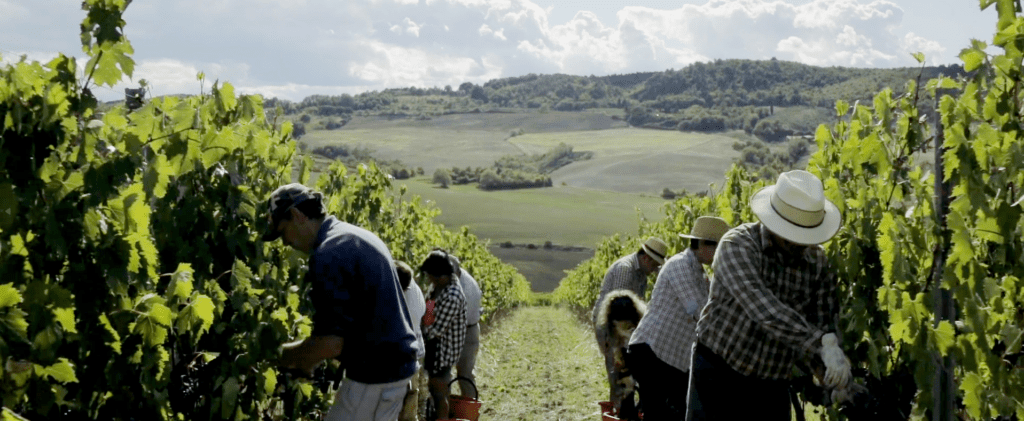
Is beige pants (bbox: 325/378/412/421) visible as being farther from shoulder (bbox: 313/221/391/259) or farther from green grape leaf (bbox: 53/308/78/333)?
green grape leaf (bbox: 53/308/78/333)

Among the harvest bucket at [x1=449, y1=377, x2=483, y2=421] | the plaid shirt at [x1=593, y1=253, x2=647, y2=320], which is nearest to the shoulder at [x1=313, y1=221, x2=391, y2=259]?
the harvest bucket at [x1=449, y1=377, x2=483, y2=421]

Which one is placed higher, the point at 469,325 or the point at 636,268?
the point at 636,268

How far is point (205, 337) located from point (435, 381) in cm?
316

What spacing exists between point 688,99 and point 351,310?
514ft

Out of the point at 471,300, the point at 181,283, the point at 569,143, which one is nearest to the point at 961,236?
the point at 181,283

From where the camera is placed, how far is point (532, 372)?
13812 millimetres

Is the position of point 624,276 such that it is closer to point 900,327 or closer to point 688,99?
point 900,327

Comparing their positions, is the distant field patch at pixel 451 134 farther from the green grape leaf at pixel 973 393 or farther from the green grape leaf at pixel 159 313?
the green grape leaf at pixel 973 393

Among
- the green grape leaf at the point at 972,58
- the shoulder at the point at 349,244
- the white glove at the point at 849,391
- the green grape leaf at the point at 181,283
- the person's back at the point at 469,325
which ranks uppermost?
the green grape leaf at the point at 972,58

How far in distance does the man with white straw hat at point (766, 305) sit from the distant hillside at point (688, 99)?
353 ft

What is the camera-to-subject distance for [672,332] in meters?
5.35

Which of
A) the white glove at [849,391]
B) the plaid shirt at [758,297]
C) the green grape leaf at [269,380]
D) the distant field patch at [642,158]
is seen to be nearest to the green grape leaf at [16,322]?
the green grape leaf at [269,380]

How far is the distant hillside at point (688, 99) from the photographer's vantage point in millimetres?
125000

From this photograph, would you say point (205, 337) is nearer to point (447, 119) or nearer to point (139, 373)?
point (139, 373)
